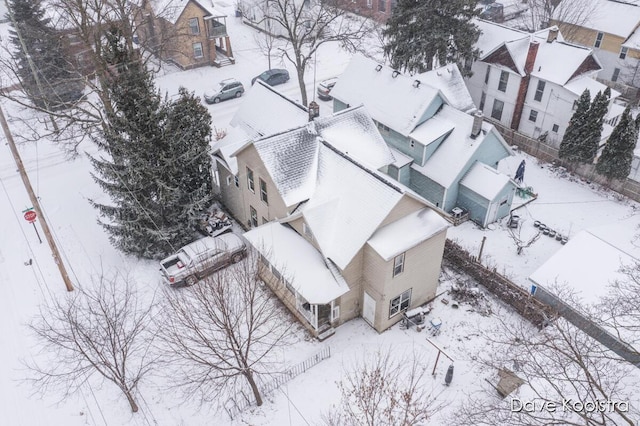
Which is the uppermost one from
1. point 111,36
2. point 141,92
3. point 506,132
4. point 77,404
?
point 111,36

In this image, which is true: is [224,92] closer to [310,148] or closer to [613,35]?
[310,148]

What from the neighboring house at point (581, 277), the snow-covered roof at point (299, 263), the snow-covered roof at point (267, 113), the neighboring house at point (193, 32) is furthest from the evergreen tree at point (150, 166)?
the neighboring house at point (193, 32)

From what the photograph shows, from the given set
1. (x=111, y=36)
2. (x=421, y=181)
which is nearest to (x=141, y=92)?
(x=111, y=36)

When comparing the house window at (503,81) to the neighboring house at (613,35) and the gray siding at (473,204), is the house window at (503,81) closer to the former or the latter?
the neighboring house at (613,35)

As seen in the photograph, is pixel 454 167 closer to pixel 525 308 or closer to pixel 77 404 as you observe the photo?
pixel 525 308

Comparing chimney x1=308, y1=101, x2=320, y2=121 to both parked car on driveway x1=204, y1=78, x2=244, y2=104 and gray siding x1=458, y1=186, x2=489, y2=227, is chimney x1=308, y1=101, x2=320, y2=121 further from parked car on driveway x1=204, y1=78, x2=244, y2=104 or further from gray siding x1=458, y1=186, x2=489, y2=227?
parked car on driveway x1=204, y1=78, x2=244, y2=104

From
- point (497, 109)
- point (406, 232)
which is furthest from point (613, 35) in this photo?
point (406, 232)
